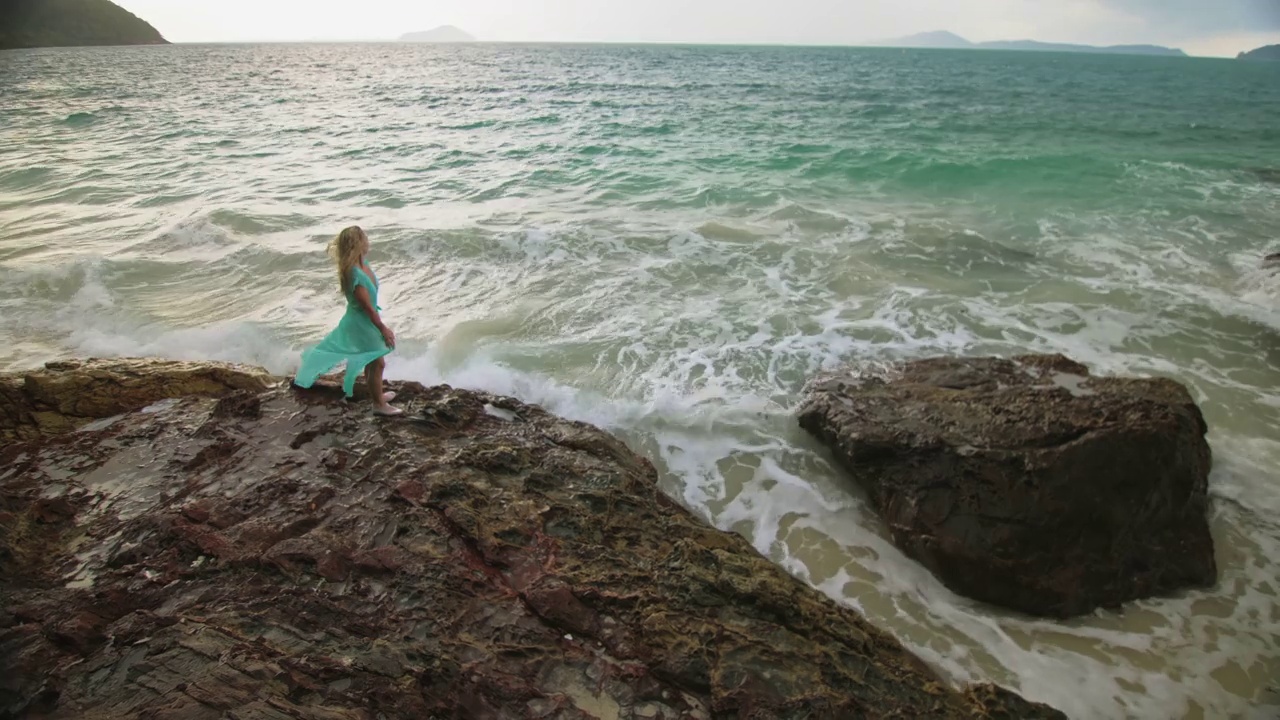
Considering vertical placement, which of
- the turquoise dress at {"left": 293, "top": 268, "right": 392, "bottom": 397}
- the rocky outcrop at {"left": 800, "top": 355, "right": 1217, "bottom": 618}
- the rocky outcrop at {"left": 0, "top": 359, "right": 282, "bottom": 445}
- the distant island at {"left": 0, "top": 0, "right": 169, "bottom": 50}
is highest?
the distant island at {"left": 0, "top": 0, "right": 169, "bottom": 50}

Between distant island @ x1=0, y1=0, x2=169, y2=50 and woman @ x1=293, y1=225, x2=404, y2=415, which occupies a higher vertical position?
distant island @ x1=0, y1=0, x2=169, y2=50

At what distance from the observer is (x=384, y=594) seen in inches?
102

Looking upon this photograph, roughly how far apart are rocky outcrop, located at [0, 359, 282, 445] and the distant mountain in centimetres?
23938

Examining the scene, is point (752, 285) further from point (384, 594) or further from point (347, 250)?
point (384, 594)

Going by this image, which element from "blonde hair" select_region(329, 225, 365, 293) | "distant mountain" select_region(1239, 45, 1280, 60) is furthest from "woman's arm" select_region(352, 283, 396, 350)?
"distant mountain" select_region(1239, 45, 1280, 60)

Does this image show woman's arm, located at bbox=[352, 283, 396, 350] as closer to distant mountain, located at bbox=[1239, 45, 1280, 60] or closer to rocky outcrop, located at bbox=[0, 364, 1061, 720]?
Answer: rocky outcrop, located at bbox=[0, 364, 1061, 720]

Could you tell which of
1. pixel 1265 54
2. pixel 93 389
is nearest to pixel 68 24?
pixel 93 389

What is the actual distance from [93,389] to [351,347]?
1.88 meters

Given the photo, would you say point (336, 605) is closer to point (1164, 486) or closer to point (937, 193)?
point (1164, 486)

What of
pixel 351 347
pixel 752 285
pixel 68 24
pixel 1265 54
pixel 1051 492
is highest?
pixel 1265 54

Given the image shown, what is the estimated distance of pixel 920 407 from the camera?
455 centimetres

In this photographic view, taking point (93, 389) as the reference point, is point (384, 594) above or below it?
below

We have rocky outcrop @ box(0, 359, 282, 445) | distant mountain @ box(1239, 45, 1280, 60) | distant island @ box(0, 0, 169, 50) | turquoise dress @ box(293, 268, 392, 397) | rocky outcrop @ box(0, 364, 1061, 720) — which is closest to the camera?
rocky outcrop @ box(0, 364, 1061, 720)

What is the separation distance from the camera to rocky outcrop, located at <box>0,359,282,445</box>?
3.99 meters
